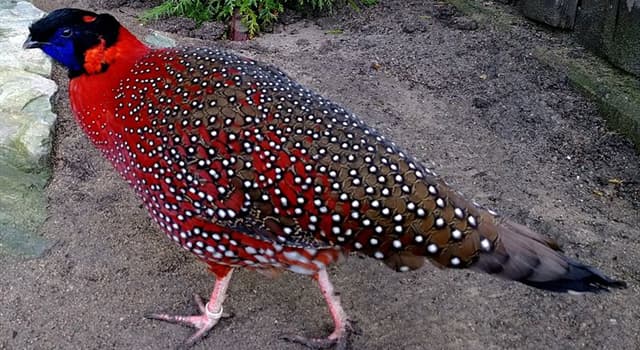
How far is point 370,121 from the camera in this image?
12.8 feet

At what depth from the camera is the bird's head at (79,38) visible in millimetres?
2291

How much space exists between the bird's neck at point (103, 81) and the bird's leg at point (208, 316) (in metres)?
0.66

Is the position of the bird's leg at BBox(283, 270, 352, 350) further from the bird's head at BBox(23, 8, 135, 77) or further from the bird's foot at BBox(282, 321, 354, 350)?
the bird's head at BBox(23, 8, 135, 77)

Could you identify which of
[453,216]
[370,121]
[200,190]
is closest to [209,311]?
[200,190]

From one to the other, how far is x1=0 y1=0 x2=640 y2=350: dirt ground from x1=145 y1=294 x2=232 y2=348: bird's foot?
0.09ft

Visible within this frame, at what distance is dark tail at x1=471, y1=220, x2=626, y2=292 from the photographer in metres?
2.02

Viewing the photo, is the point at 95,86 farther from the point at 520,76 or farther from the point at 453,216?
the point at 520,76

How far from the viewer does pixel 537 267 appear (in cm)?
202

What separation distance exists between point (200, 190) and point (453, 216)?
78cm

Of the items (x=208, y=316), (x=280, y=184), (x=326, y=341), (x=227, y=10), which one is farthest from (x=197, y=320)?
(x=227, y=10)

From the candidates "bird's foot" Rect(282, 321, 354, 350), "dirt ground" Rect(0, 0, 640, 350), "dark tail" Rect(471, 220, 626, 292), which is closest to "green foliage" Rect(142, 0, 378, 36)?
"dirt ground" Rect(0, 0, 640, 350)

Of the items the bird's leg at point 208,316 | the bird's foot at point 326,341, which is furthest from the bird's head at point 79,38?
the bird's foot at point 326,341

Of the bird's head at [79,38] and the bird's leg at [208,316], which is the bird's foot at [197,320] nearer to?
the bird's leg at [208,316]

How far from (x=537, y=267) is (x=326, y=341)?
895mm
